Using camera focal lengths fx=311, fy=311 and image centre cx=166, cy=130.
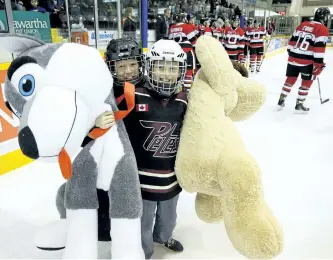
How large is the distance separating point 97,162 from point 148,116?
243 millimetres

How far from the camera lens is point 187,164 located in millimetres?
1087

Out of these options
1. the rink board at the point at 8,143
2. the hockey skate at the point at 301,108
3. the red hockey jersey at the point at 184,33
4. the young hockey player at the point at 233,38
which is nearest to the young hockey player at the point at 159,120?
the rink board at the point at 8,143

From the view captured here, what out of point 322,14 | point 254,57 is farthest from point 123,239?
point 254,57

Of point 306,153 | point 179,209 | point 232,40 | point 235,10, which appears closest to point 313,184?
point 306,153

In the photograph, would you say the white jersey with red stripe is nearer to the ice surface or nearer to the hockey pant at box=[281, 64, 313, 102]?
the hockey pant at box=[281, 64, 313, 102]

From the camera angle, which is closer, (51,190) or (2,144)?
(51,190)

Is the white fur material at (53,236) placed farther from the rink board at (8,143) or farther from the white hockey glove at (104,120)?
the rink board at (8,143)

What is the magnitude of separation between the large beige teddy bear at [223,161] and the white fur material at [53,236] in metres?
0.47

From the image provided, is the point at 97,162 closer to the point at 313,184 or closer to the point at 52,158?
the point at 52,158

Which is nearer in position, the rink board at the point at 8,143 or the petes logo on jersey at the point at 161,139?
the petes logo on jersey at the point at 161,139

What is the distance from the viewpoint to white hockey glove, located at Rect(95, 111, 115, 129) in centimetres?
95

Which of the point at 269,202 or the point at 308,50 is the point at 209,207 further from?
the point at 308,50

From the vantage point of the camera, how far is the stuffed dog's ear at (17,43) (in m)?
0.89

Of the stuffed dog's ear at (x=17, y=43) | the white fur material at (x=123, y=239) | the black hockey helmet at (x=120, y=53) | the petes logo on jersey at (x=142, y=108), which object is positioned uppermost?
the stuffed dog's ear at (x=17, y=43)
